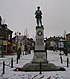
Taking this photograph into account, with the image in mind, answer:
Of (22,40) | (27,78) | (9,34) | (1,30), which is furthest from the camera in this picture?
(22,40)

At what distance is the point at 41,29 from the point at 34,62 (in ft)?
11.0

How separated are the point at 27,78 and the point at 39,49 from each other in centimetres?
710

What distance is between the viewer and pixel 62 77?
15.3 m

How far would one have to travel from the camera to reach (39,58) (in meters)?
21.1

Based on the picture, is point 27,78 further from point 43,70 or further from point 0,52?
point 0,52

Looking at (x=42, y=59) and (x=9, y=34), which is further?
(x=9, y=34)

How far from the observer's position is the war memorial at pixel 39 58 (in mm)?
19750

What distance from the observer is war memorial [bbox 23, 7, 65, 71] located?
19.8m

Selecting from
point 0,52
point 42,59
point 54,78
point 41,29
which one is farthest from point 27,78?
point 0,52

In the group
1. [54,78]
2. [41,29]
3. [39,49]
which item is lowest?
[54,78]

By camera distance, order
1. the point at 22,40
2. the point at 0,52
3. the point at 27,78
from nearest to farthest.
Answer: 1. the point at 27,78
2. the point at 0,52
3. the point at 22,40

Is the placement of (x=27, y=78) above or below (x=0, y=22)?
below

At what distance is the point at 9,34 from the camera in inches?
2835

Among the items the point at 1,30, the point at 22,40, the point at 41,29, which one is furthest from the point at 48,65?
the point at 22,40
